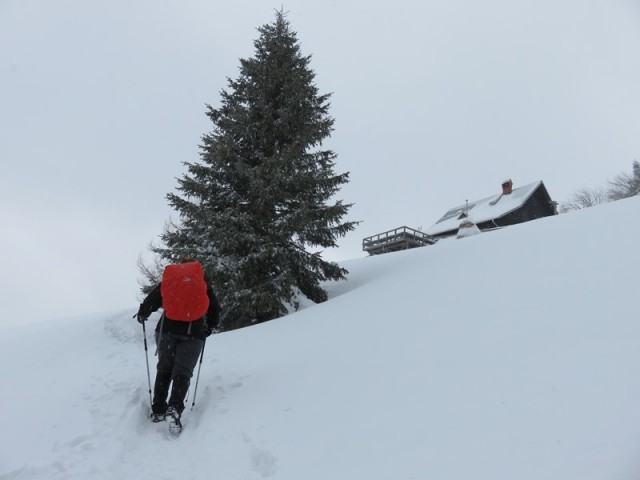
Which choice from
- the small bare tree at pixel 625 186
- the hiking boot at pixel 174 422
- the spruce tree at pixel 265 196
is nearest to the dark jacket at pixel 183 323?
the hiking boot at pixel 174 422

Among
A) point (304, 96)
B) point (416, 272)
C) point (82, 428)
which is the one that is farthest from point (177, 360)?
point (304, 96)

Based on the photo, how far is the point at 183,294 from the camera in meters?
4.88

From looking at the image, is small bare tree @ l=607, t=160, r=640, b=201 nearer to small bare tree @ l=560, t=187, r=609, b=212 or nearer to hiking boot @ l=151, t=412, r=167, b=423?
small bare tree @ l=560, t=187, r=609, b=212

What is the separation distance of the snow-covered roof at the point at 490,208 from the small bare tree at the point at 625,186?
73.0ft

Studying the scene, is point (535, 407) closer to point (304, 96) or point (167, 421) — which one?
point (167, 421)

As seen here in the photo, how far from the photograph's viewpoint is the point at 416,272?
32.6 feet

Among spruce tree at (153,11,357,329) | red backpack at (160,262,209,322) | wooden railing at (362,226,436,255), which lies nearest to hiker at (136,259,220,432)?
red backpack at (160,262,209,322)

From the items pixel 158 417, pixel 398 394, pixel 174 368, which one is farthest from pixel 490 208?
pixel 158 417

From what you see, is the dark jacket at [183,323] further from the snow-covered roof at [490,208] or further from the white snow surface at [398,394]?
the snow-covered roof at [490,208]

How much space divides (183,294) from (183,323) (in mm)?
355

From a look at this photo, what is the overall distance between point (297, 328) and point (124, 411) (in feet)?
11.7

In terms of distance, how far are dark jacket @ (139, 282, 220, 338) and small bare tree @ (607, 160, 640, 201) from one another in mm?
55606

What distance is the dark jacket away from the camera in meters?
4.85

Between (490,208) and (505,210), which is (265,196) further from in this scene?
(490,208)
